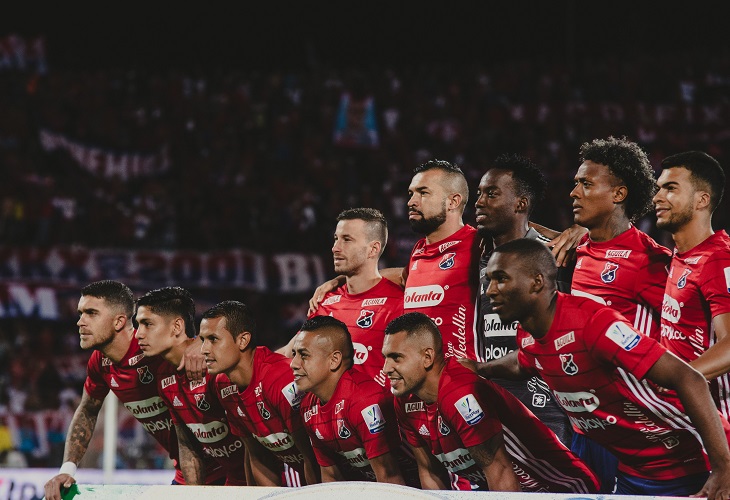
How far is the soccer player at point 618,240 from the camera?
464 centimetres

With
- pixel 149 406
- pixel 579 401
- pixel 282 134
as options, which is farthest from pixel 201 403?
pixel 282 134

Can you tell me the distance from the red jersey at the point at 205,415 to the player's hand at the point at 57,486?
1.10 meters

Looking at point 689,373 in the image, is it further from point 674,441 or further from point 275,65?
point 275,65

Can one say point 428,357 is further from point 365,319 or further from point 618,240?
point 618,240

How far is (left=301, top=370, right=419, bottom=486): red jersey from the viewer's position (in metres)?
4.96

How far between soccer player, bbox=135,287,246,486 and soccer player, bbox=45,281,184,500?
0.17m

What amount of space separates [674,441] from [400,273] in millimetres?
2445

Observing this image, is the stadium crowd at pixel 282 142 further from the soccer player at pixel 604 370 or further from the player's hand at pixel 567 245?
the soccer player at pixel 604 370

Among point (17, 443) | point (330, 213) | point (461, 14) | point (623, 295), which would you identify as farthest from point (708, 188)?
point (461, 14)

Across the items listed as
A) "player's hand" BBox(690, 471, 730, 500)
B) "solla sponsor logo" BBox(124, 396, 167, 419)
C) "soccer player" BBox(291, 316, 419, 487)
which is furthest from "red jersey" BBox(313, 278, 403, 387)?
"player's hand" BBox(690, 471, 730, 500)

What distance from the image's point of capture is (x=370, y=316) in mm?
5672

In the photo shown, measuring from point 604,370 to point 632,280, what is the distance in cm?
85

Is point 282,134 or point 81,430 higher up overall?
point 282,134

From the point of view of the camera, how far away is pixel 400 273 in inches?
242
